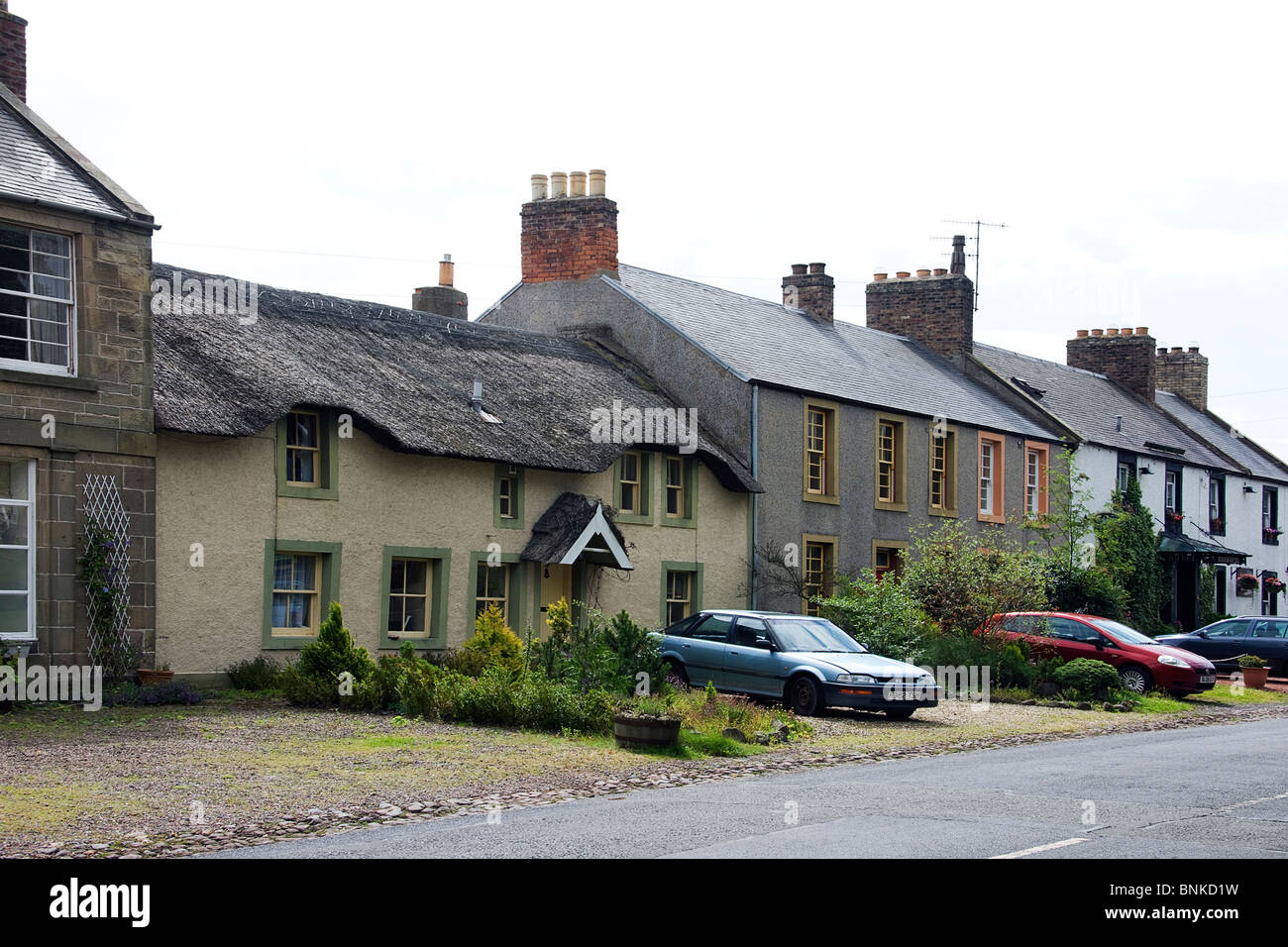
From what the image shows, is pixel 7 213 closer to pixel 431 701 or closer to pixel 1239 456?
pixel 431 701

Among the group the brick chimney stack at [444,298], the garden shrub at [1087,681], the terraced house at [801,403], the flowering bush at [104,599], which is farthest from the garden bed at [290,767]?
the brick chimney stack at [444,298]

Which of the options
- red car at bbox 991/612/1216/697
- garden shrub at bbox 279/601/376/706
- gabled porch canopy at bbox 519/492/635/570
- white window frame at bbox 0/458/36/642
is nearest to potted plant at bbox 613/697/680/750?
garden shrub at bbox 279/601/376/706

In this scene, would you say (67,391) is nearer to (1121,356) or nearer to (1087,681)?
(1087,681)

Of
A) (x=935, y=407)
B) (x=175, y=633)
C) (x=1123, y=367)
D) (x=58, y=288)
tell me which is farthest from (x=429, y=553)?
(x=1123, y=367)

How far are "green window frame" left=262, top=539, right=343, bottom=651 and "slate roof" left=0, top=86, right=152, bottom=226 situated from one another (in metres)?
4.97

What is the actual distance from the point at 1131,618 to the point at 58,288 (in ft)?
95.2

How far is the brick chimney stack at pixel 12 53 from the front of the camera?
2081cm

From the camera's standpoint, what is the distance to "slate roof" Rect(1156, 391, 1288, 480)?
49875 mm

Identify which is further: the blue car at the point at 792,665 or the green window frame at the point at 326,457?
the green window frame at the point at 326,457

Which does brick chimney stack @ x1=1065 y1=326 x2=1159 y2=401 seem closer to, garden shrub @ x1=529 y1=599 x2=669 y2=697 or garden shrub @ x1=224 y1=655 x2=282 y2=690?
garden shrub @ x1=529 y1=599 x2=669 y2=697

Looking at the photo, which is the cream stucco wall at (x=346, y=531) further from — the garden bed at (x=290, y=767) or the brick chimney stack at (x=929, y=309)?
the brick chimney stack at (x=929, y=309)

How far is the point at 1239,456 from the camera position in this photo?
A: 50.4 metres

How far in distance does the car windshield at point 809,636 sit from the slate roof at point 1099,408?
788 inches

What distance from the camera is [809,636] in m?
21.6
